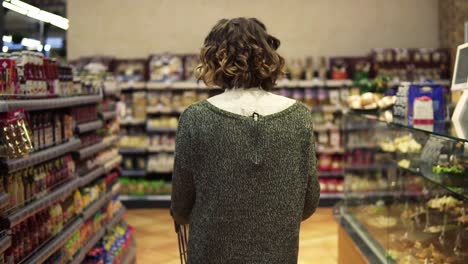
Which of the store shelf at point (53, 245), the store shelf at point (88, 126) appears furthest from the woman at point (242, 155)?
the store shelf at point (88, 126)

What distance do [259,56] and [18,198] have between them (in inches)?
67.2

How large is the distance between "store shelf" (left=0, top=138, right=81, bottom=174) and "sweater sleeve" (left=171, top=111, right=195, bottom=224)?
1.01 m

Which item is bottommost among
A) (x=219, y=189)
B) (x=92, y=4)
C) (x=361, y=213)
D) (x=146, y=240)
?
(x=146, y=240)

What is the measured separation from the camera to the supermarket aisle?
20.1 feet

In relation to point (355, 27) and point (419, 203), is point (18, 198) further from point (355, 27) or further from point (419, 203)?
point (355, 27)

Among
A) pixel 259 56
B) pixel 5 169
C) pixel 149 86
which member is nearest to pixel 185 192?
pixel 259 56

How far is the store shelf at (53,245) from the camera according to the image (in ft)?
11.0

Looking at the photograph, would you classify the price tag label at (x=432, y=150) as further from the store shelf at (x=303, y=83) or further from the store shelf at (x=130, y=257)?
the store shelf at (x=303, y=83)

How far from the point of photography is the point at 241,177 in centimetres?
218

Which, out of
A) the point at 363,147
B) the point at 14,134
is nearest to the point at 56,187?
the point at 14,134

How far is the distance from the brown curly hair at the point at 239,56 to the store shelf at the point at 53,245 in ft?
5.51

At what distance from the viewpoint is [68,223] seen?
4219 mm

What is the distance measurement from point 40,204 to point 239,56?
5.84ft

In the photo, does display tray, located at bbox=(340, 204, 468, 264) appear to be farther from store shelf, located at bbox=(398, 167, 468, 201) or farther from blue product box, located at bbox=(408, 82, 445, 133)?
blue product box, located at bbox=(408, 82, 445, 133)
